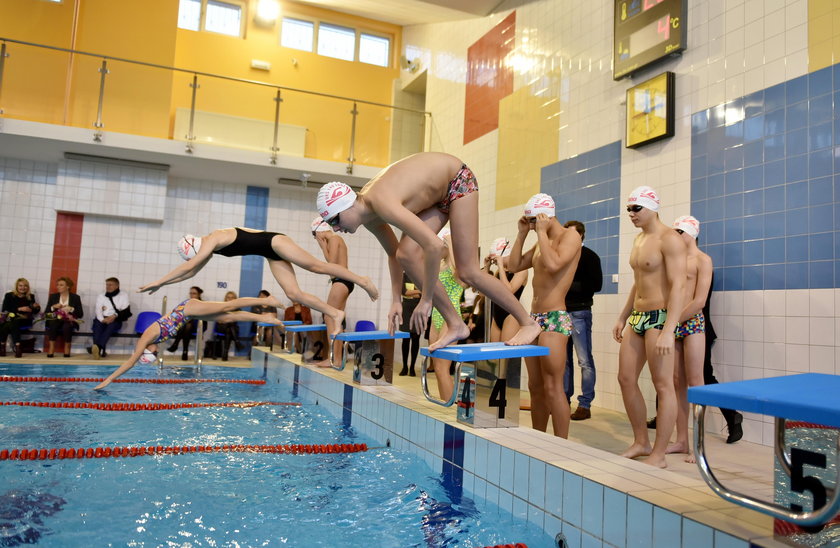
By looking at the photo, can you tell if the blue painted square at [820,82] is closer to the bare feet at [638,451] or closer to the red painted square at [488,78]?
the bare feet at [638,451]

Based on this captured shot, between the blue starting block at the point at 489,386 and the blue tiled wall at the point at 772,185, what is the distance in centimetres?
262

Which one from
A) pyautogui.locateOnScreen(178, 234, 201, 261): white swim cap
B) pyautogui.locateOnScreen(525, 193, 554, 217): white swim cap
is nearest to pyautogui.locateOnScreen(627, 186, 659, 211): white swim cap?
pyautogui.locateOnScreen(525, 193, 554, 217): white swim cap

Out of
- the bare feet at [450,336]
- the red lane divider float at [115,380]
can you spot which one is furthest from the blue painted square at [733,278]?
the red lane divider float at [115,380]

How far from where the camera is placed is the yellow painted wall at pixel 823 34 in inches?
174

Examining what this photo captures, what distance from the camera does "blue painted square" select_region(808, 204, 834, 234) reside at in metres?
4.34

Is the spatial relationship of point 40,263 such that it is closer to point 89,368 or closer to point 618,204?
point 89,368

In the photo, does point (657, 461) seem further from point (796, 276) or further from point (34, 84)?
point (34, 84)

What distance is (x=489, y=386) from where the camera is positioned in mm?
3354

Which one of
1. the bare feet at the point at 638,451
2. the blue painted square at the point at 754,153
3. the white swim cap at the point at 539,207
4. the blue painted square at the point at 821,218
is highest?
the blue painted square at the point at 754,153

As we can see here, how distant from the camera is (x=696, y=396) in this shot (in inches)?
66.3

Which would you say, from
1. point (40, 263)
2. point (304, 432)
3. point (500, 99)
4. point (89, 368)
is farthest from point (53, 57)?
point (304, 432)

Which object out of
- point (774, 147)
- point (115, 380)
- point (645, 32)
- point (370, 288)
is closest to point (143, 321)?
point (115, 380)

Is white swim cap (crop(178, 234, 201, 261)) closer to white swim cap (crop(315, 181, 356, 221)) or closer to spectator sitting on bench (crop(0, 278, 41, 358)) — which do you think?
white swim cap (crop(315, 181, 356, 221))

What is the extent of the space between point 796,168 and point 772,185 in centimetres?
23
